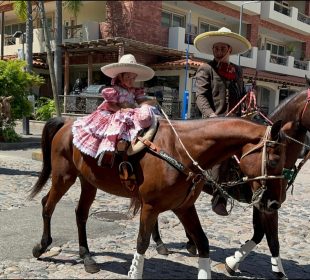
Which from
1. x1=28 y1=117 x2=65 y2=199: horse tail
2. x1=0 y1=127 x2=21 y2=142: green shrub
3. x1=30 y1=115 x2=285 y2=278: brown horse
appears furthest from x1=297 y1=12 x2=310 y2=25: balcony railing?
x1=0 y1=127 x2=21 y2=142: green shrub

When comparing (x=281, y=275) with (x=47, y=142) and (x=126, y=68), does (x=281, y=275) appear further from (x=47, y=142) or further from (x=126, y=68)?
(x=47, y=142)

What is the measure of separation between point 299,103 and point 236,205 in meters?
3.20

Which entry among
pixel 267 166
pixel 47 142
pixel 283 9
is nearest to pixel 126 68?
pixel 47 142

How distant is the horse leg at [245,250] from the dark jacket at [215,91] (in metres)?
1.17

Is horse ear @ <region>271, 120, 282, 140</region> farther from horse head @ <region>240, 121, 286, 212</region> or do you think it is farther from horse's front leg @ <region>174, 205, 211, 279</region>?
horse's front leg @ <region>174, 205, 211, 279</region>

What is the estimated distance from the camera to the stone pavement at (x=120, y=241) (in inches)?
166

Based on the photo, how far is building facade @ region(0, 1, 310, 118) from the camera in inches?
132

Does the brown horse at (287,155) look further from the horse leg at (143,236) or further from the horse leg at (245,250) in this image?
the horse leg at (143,236)

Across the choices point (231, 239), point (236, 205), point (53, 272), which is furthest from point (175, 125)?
point (236, 205)

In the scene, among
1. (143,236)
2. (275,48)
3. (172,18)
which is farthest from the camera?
(275,48)

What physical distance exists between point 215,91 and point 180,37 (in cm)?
850

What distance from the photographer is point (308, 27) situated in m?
4.47

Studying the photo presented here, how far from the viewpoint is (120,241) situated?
5.14m

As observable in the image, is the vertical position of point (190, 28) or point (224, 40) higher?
point (190, 28)
